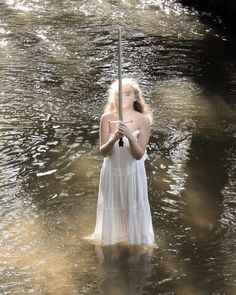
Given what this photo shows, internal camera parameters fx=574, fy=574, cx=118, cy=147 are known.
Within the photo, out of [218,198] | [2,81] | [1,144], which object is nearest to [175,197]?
[218,198]

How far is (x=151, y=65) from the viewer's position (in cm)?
1089

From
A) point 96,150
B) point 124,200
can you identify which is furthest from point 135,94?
point 96,150

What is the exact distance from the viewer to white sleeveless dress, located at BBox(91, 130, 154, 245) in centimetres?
500

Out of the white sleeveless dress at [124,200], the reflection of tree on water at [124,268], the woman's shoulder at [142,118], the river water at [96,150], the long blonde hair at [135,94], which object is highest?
the long blonde hair at [135,94]

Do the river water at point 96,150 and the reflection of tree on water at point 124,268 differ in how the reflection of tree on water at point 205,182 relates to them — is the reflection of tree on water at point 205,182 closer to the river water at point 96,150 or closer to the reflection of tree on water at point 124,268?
the river water at point 96,150

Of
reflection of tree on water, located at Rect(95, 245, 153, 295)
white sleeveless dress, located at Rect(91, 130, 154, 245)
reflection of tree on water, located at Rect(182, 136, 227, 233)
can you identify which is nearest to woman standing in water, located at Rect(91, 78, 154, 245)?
white sleeveless dress, located at Rect(91, 130, 154, 245)

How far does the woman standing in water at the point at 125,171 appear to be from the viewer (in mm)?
4910

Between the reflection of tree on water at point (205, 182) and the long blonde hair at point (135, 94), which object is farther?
the reflection of tree on water at point (205, 182)

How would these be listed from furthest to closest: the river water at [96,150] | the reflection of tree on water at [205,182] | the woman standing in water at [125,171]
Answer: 1. the reflection of tree on water at [205,182]
2. the river water at [96,150]
3. the woman standing in water at [125,171]

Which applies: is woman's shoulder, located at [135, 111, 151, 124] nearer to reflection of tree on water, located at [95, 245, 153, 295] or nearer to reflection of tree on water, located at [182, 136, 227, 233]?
reflection of tree on water, located at [95, 245, 153, 295]

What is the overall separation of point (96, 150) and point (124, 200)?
2.49 meters

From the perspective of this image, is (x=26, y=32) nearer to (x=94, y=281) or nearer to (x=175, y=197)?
(x=175, y=197)

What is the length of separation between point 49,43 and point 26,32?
87 cm

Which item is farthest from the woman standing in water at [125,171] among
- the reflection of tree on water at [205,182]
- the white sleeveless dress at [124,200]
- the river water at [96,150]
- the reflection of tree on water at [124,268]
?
the reflection of tree on water at [205,182]
